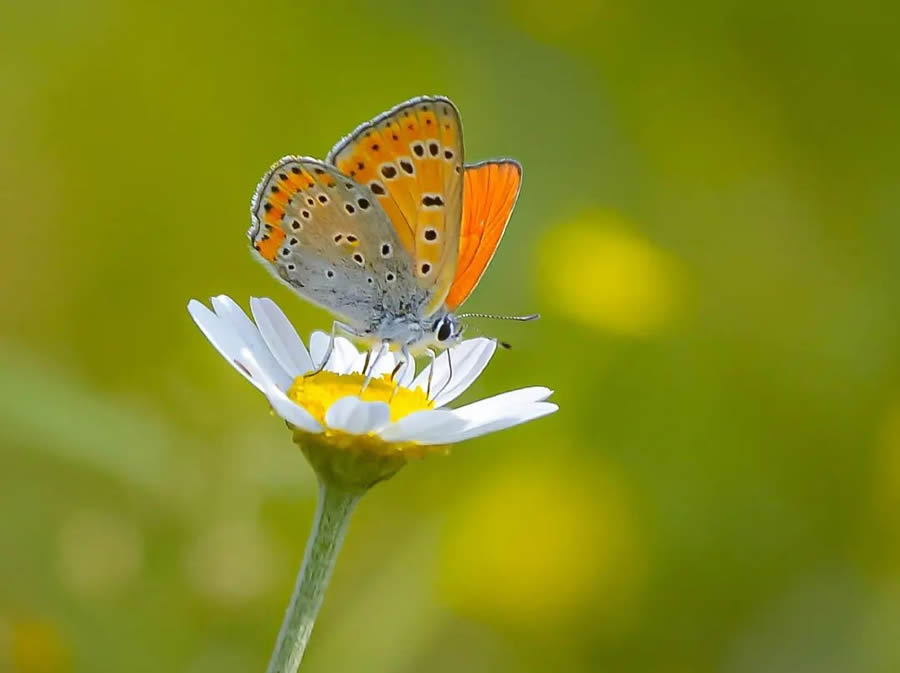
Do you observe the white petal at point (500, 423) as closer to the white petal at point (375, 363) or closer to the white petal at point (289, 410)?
the white petal at point (289, 410)

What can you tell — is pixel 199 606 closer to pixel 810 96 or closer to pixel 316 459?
pixel 316 459

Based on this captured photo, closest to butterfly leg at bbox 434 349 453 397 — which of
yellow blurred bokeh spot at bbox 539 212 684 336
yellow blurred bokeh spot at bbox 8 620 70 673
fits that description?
yellow blurred bokeh spot at bbox 8 620 70 673

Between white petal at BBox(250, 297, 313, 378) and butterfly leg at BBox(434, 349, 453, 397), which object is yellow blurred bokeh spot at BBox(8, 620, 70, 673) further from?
butterfly leg at BBox(434, 349, 453, 397)

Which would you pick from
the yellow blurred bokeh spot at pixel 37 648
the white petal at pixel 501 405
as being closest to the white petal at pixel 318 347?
the white petal at pixel 501 405

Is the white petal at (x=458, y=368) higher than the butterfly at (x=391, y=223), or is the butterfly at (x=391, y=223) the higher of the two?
the butterfly at (x=391, y=223)

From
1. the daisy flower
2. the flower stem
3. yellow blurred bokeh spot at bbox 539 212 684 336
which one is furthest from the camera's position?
yellow blurred bokeh spot at bbox 539 212 684 336

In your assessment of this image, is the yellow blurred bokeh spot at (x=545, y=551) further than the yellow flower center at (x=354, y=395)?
Yes
